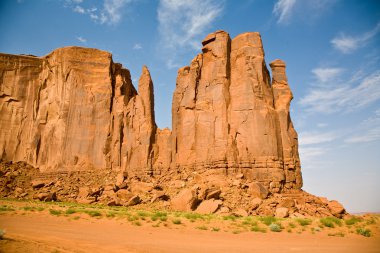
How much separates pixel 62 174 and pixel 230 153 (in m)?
23.4

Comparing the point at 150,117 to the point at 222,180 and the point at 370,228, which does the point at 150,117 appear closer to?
the point at 222,180

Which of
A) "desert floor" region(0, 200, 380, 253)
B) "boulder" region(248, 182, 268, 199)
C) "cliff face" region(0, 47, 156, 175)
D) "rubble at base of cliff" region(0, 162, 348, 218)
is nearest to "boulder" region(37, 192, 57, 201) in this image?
"rubble at base of cliff" region(0, 162, 348, 218)

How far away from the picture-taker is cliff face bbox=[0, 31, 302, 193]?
110 ft

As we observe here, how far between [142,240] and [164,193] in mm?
18212

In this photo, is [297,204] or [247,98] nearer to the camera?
[297,204]

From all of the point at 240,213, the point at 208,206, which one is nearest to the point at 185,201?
the point at 208,206

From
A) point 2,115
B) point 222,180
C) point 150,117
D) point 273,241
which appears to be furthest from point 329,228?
point 2,115

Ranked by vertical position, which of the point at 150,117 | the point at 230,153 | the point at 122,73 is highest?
the point at 122,73

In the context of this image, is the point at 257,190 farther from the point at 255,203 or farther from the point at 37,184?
the point at 37,184

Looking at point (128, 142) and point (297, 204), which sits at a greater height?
point (128, 142)

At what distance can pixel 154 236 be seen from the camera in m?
15.5

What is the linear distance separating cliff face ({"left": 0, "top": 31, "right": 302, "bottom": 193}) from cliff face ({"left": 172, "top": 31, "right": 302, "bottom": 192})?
11 centimetres

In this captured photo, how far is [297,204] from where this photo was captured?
1165 inches

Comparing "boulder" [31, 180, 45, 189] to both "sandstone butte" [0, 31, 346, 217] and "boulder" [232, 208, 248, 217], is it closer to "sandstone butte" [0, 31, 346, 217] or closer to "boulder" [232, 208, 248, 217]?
"sandstone butte" [0, 31, 346, 217]
